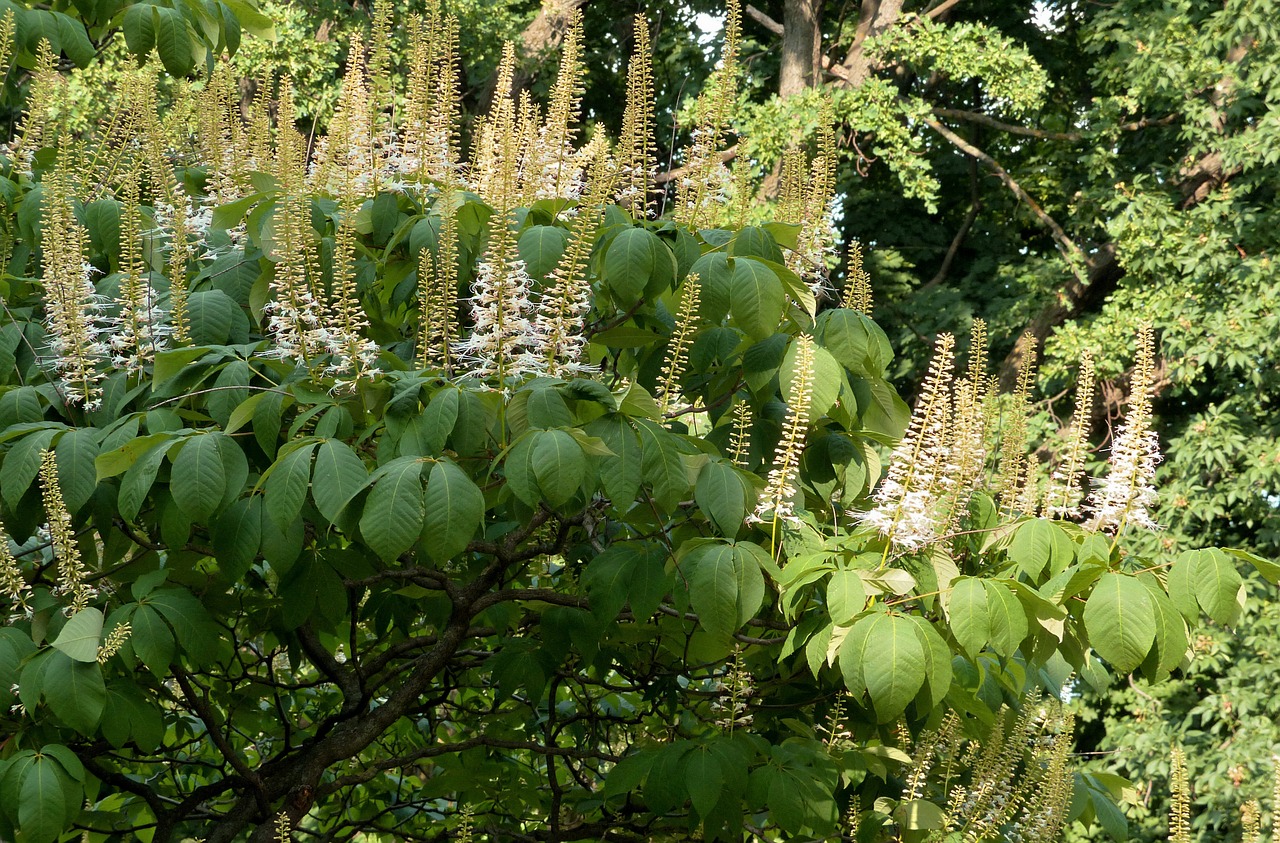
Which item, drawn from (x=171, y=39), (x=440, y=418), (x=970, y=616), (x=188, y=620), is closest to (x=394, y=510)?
(x=440, y=418)

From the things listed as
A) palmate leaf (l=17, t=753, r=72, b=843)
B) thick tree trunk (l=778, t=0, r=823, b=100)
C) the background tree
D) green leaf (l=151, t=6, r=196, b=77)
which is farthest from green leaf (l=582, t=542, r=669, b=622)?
thick tree trunk (l=778, t=0, r=823, b=100)

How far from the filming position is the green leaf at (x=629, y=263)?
8.10 feet

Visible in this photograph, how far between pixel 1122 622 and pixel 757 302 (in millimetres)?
864

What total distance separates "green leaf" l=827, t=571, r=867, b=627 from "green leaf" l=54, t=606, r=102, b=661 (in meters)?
1.23

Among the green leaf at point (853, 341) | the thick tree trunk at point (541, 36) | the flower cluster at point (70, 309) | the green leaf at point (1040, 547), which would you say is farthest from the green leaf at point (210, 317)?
the thick tree trunk at point (541, 36)

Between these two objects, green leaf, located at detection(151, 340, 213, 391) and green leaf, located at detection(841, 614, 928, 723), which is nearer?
green leaf, located at detection(841, 614, 928, 723)

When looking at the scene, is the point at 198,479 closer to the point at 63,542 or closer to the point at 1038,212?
the point at 63,542

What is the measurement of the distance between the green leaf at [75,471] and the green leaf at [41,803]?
44 centimetres

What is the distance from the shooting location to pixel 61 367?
251 centimetres

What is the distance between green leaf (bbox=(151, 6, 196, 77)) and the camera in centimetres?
313

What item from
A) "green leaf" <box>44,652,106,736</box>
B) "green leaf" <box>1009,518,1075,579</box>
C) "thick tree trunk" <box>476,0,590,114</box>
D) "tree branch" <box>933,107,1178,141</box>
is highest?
"thick tree trunk" <box>476,0,590,114</box>

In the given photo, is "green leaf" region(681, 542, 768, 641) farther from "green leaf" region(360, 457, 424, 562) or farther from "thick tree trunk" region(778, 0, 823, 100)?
"thick tree trunk" region(778, 0, 823, 100)

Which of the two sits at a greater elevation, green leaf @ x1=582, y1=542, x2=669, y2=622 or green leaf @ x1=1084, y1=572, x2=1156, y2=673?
green leaf @ x1=1084, y1=572, x2=1156, y2=673

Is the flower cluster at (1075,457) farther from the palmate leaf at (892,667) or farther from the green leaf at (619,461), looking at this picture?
the green leaf at (619,461)
